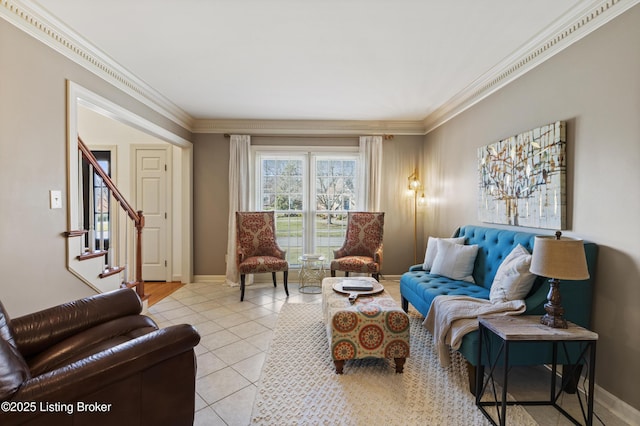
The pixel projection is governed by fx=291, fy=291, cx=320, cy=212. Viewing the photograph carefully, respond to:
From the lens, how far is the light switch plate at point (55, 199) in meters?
2.14

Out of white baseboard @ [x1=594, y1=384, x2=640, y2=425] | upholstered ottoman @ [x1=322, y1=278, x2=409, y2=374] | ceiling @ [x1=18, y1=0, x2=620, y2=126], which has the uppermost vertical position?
ceiling @ [x1=18, y1=0, x2=620, y2=126]

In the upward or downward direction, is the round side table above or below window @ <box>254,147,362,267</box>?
below

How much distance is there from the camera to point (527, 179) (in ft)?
8.13

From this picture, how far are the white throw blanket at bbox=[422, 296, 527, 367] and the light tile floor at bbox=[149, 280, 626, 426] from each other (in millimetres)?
554

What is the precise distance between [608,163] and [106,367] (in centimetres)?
292

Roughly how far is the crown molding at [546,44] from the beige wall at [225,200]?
4.46 feet

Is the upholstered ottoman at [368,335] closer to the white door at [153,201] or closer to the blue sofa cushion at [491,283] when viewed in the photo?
A: the blue sofa cushion at [491,283]

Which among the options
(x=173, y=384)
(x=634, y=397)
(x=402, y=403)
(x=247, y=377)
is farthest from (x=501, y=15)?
(x=247, y=377)

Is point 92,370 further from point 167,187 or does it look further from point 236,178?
point 167,187

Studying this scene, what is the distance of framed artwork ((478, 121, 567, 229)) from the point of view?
218 cm

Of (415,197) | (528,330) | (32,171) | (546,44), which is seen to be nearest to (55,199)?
(32,171)

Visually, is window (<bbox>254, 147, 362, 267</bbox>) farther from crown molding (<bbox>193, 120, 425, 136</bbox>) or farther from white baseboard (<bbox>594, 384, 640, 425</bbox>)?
white baseboard (<bbox>594, 384, 640, 425</bbox>)

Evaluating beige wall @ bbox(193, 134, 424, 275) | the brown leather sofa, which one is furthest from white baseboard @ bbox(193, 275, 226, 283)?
the brown leather sofa

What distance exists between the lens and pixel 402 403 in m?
1.88
